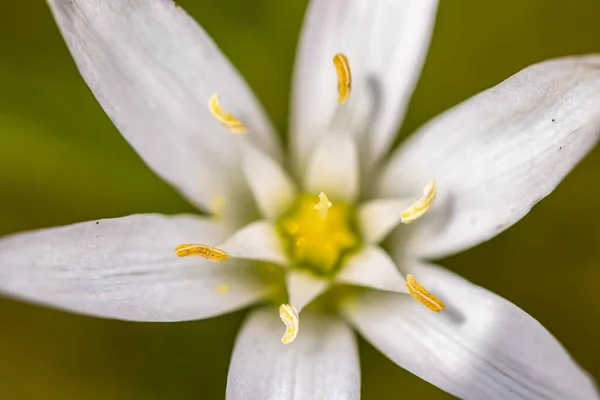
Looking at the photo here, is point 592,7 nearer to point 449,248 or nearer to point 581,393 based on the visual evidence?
point 449,248

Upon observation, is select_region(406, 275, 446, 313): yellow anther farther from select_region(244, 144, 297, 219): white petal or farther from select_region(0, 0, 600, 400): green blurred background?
select_region(0, 0, 600, 400): green blurred background

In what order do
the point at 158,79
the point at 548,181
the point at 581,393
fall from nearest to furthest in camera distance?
the point at 581,393 → the point at 548,181 → the point at 158,79

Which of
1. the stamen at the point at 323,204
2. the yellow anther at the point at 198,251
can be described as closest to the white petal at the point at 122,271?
the yellow anther at the point at 198,251

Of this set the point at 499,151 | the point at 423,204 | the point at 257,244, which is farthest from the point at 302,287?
the point at 499,151

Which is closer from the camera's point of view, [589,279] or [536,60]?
[589,279]

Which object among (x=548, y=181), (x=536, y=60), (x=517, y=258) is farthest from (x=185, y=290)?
(x=536, y=60)

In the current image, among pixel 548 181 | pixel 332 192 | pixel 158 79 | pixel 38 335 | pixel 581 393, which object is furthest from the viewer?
pixel 38 335

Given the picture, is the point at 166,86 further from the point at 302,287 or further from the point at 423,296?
the point at 423,296

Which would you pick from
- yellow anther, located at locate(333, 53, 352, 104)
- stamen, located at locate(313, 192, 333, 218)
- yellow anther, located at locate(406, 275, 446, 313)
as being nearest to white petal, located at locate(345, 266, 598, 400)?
yellow anther, located at locate(406, 275, 446, 313)
